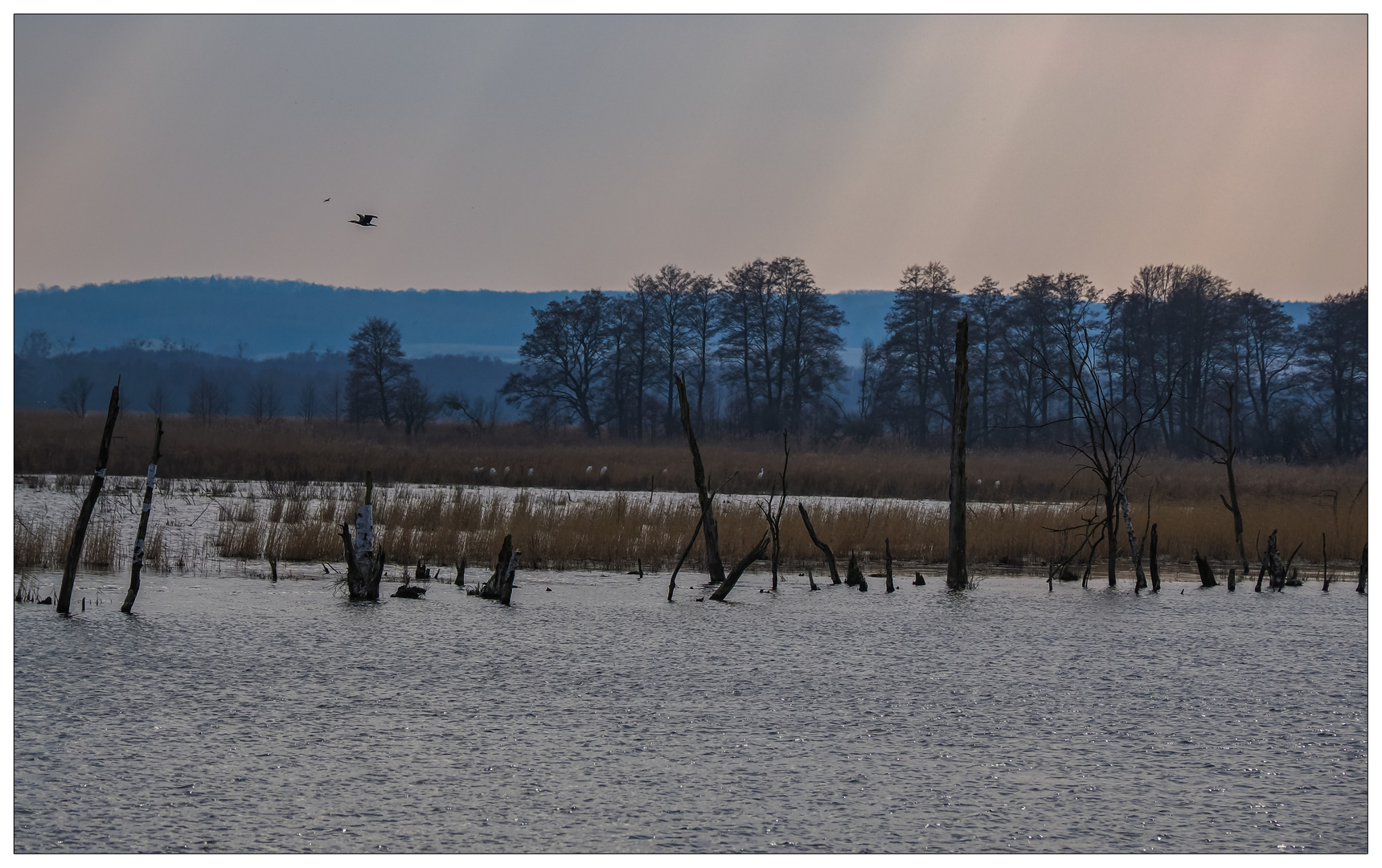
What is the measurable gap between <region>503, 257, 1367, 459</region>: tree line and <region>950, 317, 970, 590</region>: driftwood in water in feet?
119

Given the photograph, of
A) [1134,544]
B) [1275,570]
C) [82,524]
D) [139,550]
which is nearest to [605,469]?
[1134,544]

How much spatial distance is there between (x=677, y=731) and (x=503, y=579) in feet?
18.5

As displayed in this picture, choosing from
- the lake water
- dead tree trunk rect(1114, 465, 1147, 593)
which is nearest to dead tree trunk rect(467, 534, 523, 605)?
the lake water

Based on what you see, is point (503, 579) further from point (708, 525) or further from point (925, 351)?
point (925, 351)

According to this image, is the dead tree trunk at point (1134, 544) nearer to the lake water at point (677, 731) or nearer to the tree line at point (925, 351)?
the lake water at point (677, 731)

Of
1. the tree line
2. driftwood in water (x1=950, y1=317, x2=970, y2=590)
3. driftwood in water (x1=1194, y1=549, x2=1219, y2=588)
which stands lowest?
Result: driftwood in water (x1=1194, y1=549, x2=1219, y2=588)

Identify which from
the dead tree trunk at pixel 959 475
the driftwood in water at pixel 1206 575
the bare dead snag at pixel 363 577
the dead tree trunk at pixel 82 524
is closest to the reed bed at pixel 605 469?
the dead tree trunk at pixel 959 475

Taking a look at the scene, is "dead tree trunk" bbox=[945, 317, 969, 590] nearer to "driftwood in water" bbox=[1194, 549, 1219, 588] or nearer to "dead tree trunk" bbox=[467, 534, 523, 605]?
"driftwood in water" bbox=[1194, 549, 1219, 588]

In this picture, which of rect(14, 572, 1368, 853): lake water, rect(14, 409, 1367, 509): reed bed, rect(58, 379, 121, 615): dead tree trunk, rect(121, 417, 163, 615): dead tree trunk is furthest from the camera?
rect(14, 409, 1367, 509): reed bed

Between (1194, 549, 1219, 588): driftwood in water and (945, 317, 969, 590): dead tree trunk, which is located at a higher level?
(945, 317, 969, 590): dead tree trunk

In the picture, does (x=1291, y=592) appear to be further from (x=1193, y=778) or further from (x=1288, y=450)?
(x=1288, y=450)

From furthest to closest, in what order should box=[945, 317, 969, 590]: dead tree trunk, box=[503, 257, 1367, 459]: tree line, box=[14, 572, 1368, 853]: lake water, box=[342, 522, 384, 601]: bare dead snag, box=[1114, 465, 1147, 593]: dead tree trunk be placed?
1. box=[503, 257, 1367, 459]: tree line
2. box=[945, 317, 969, 590]: dead tree trunk
3. box=[1114, 465, 1147, 593]: dead tree trunk
4. box=[342, 522, 384, 601]: bare dead snag
5. box=[14, 572, 1368, 853]: lake water

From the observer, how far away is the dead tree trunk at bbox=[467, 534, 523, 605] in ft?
39.7

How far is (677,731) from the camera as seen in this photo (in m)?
6.80
